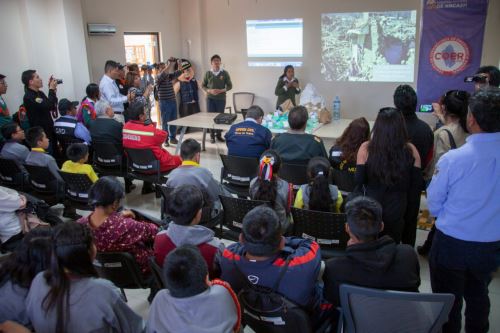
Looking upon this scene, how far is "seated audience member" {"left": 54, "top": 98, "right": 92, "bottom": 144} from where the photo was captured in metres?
4.70

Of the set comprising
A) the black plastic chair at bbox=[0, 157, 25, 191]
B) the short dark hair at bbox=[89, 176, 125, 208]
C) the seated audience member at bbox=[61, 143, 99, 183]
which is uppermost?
the short dark hair at bbox=[89, 176, 125, 208]

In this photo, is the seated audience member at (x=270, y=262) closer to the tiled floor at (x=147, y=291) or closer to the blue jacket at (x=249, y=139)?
the tiled floor at (x=147, y=291)

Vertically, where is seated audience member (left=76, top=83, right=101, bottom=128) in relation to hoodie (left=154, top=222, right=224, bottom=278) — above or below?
above

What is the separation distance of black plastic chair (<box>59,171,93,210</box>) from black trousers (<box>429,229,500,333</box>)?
2800 millimetres

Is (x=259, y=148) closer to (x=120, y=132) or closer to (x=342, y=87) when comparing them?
(x=120, y=132)

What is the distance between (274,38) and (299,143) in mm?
5017

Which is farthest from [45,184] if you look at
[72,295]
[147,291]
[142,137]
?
[72,295]

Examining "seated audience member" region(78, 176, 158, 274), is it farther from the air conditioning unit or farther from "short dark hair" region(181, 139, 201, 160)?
the air conditioning unit

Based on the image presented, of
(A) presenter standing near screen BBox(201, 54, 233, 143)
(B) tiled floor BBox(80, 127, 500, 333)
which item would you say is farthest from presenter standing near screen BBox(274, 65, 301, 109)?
(B) tiled floor BBox(80, 127, 500, 333)

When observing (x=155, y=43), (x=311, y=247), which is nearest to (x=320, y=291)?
(x=311, y=247)

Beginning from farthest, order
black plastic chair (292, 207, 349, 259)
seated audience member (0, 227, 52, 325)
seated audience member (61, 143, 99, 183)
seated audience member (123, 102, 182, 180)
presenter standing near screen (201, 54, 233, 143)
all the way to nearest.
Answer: presenter standing near screen (201, 54, 233, 143) → seated audience member (123, 102, 182, 180) → seated audience member (61, 143, 99, 183) → black plastic chair (292, 207, 349, 259) → seated audience member (0, 227, 52, 325)

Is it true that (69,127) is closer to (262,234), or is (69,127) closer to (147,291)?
(147,291)

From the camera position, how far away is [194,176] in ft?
10.1

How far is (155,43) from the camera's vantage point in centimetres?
821
